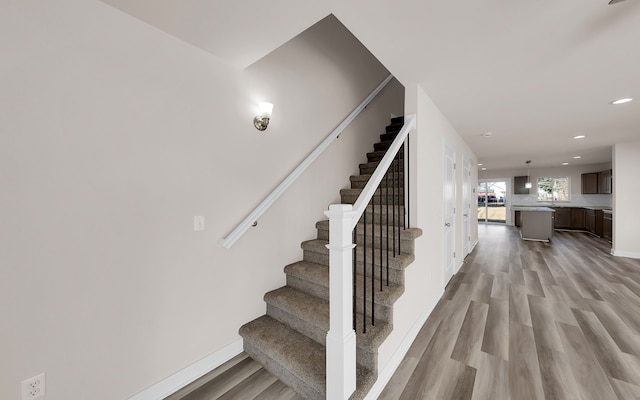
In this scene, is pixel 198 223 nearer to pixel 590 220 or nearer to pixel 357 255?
pixel 357 255

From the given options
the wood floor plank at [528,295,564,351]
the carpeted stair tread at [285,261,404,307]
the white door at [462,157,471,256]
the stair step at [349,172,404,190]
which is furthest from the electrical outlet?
the white door at [462,157,471,256]

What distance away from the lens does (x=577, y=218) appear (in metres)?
8.71

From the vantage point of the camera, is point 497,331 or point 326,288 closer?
point 326,288

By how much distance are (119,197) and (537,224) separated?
367 inches

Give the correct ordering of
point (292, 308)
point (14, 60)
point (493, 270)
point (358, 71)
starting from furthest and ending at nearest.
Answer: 1. point (493, 270)
2. point (358, 71)
3. point (292, 308)
4. point (14, 60)

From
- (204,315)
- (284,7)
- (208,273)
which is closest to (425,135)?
(284,7)

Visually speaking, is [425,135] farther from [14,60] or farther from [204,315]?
[14,60]

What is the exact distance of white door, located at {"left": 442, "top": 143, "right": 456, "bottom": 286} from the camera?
10.6ft

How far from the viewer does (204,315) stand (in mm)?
1825

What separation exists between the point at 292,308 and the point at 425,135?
6.96 ft

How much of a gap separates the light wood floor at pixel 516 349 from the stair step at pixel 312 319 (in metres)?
0.35

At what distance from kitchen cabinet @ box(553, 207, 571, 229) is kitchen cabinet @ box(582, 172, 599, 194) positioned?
833 millimetres

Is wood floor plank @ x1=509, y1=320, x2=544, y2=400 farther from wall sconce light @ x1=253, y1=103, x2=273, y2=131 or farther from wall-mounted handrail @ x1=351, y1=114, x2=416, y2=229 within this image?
wall sconce light @ x1=253, y1=103, x2=273, y2=131

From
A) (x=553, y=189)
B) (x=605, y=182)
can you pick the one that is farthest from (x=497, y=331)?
(x=553, y=189)
